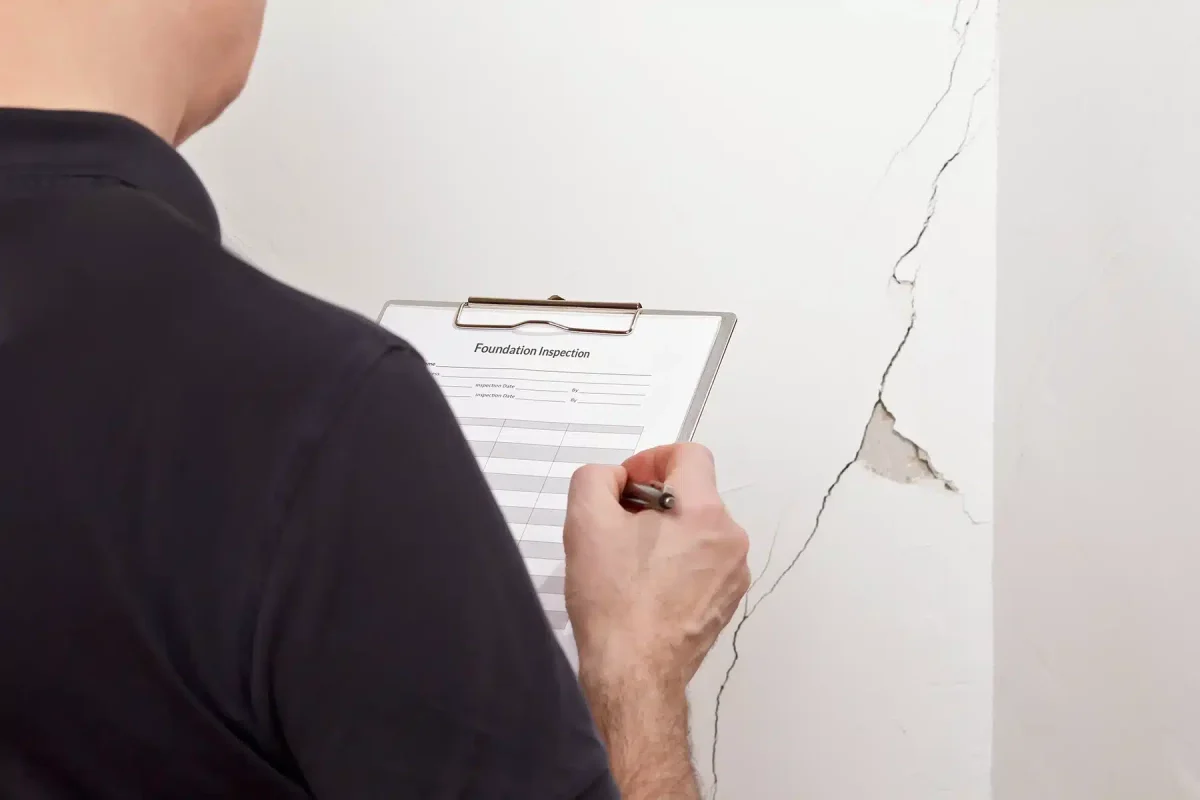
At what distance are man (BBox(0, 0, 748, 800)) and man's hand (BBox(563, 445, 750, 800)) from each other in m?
0.17

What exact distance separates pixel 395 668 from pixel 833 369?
59cm

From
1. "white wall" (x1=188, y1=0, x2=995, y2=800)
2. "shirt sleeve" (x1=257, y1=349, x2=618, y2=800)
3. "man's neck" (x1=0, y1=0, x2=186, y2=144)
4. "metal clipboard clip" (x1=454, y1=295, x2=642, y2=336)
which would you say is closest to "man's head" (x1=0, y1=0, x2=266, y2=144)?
"man's neck" (x1=0, y1=0, x2=186, y2=144)

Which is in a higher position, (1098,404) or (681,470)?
(1098,404)

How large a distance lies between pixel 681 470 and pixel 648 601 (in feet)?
0.26

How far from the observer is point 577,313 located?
2.20 feet

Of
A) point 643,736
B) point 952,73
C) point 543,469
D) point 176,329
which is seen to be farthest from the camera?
point 952,73

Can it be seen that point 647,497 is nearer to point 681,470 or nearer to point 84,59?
point 681,470

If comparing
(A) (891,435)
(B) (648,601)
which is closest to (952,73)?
(A) (891,435)

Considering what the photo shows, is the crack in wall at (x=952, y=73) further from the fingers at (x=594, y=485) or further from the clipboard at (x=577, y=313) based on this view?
the fingers at (x=594, y=485)

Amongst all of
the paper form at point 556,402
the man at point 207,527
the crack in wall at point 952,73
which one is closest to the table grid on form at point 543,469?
the paper form at point 556,402

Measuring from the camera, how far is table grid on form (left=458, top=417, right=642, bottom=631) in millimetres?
588

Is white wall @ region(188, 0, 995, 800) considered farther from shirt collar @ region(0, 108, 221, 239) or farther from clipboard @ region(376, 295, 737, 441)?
shirt collar @ region(0, 108, 221, 239)

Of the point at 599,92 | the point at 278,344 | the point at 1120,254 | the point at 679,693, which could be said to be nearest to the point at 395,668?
the point at 278,344

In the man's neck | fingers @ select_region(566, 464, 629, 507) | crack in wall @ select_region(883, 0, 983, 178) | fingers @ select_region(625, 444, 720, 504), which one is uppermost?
crack in wall @ select_region(883, 0, 983, 178)
